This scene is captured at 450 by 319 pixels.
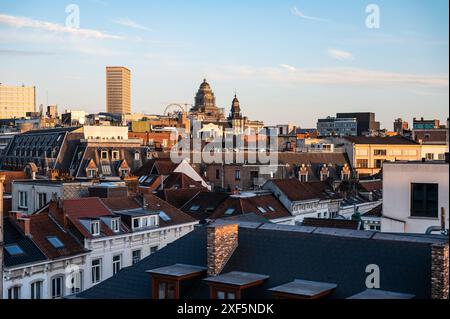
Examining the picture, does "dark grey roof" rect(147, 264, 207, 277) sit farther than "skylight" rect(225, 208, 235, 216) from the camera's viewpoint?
No

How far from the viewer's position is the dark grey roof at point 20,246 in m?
30.1

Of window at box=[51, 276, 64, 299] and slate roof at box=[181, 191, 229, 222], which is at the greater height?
slate roof at box=[181, 191, 229, 222]

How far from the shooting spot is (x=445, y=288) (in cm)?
1639

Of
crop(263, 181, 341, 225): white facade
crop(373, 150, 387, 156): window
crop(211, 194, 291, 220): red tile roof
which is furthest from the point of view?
crop(373, 150, 387, 156): window

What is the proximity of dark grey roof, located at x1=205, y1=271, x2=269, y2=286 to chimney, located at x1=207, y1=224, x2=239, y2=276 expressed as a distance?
64 centimetres

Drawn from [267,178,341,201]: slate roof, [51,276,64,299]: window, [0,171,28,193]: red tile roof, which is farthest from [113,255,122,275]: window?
[0,171,28,193]: red tile roof

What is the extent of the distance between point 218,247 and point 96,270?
17169 millimetres

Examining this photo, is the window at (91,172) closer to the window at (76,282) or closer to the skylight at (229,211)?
the skylight at (229,211)

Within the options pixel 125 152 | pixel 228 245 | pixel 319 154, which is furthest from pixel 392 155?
pixel 228 245

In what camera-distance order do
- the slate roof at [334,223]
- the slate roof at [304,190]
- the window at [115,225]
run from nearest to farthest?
the window at [115,225]
the slate roof at [334,223]
the slate roof at [304,190]

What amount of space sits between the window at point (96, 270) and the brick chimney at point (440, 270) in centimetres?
2247

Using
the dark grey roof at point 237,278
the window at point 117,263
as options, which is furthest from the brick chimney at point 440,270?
the window at point 117,263

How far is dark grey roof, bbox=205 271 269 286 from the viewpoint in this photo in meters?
18.2

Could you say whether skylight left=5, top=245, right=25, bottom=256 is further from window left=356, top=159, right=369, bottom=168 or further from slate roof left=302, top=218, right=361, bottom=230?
window left=356, top=159, right=369, bottom=168
